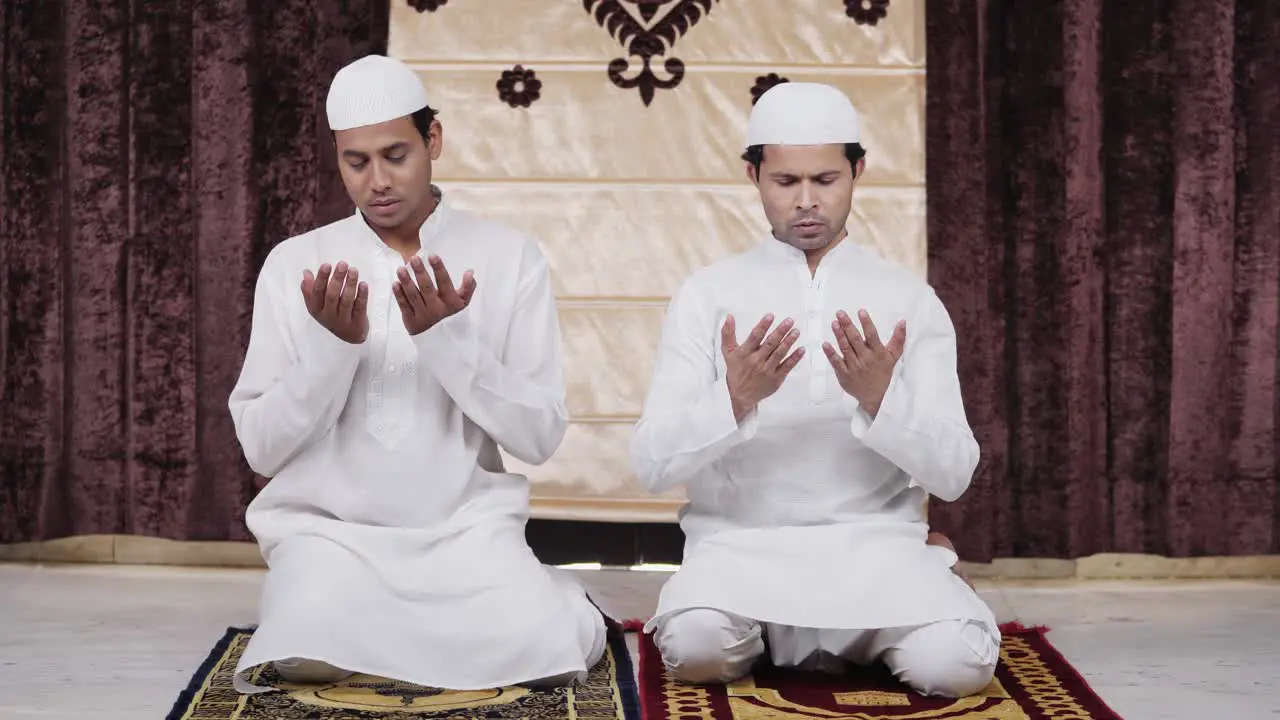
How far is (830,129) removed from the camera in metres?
Result: 2.68

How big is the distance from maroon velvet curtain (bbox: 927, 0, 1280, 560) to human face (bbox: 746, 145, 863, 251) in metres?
1.19

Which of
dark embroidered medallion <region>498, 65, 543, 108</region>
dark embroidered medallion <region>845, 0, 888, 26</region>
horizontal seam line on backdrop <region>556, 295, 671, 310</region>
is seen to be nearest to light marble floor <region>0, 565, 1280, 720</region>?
horizontal seam line on backdrop <region>556, 295, 671, 310</region>

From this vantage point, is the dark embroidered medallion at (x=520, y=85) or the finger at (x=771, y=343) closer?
the finger at (x=771, y=343)

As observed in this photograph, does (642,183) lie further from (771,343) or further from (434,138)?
(771,343)

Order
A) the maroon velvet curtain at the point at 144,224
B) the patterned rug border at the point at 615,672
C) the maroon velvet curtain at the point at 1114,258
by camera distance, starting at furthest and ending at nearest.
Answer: the maroon velvet curtain at the point at 144,224 → the maroon velvet curtain at the point at 1114,258 → the patterned rug border at the point at 615,672

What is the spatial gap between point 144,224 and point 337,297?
1.65m

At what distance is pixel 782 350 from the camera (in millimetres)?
2467

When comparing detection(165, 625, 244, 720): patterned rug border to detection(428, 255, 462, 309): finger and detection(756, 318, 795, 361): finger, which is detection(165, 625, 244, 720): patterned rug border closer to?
detection(428, 255, 462, 309): finger

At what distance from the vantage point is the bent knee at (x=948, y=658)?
2564 millimetres

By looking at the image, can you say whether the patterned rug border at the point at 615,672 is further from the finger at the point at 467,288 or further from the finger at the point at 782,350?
the finger at the point at 467,288

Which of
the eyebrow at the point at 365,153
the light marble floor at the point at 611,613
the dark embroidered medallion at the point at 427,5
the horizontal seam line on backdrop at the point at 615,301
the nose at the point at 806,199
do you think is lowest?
the light marble floor at the point at 611,613

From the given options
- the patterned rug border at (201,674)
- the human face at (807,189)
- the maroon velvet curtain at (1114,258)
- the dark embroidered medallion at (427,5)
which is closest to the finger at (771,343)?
the human face at (807,189)

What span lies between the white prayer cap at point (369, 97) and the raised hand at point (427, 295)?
35 centimetres

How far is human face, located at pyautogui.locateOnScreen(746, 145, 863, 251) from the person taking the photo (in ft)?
8.76
